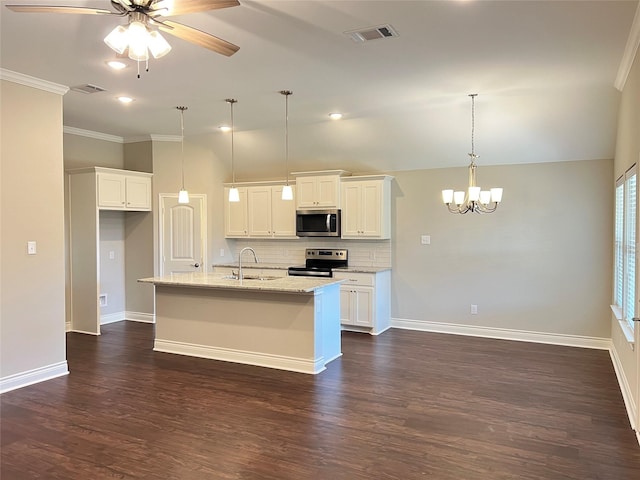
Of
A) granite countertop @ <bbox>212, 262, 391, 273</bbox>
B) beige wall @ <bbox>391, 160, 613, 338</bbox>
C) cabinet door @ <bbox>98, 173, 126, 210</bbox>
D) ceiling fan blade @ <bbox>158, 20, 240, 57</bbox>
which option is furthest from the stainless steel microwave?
ceiling fan blade @ <bbox>158, 20, 240, 57</bbox>

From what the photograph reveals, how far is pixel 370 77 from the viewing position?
429 centimetres

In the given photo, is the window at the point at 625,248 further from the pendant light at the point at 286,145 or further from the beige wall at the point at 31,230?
the beige wall at the point at 31,230

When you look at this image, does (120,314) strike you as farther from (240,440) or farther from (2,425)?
(240,440)

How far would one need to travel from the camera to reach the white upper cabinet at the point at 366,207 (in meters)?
6.62

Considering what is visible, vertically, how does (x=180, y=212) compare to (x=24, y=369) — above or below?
above

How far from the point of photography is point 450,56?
3760mm

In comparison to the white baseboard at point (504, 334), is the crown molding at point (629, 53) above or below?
above

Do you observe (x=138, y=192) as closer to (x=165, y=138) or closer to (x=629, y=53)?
(x=165, y=138)

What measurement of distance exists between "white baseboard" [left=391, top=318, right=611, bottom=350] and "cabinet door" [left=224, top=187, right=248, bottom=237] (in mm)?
2785

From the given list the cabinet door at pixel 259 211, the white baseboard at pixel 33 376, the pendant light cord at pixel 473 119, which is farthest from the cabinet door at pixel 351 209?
the white baseboard at pixel 33 376

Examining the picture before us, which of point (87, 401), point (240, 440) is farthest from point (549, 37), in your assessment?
point (87, 401)

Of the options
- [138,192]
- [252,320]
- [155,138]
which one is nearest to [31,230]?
[252,320]

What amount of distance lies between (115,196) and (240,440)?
450cm

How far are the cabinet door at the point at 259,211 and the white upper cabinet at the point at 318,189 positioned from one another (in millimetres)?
598
